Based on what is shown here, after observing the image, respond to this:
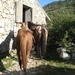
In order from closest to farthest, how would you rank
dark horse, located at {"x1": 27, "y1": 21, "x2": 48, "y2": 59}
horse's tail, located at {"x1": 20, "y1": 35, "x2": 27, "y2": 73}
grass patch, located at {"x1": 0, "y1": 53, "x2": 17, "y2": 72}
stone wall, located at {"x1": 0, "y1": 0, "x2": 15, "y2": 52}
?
horse's tail, located at {"x1": 20, "y1": 35, "x2": 27, "y2": 73}, grass patch, located at {"x1": 0, "y1": 53, "x2": 17, "y2": 72}, dark horse, located at {"x1": 27, "y1": 21, "x2": 48, "y2": 59}, stone wall, located at {"x1": 0, "y1": 0, "x2": 15, "y2": 52}

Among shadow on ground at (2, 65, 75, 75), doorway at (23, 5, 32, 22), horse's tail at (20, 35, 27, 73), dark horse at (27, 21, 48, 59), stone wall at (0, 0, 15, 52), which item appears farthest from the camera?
doorway at (23, 5, 32, 22)

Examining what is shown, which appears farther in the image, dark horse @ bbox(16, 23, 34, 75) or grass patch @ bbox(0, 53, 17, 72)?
grass patch @ bbox(0, 53, 17, 72)

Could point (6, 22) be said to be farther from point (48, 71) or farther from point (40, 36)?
point (48, 71)

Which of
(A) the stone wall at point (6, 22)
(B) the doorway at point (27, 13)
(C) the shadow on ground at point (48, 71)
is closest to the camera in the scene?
(C) the shadow on ground at point (48, 71)

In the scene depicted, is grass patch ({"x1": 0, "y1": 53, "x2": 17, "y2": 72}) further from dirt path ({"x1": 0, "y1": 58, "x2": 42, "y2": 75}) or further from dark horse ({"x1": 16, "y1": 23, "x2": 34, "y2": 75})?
dark horse ({"x1": 16, "y1": 23, "x2": 34, "y2": 75})

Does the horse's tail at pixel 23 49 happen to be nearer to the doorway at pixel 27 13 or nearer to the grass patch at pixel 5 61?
the grass patch at pixel 5 61

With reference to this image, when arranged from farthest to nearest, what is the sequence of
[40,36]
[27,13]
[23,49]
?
[27,13] < [40,36] < [23,49]

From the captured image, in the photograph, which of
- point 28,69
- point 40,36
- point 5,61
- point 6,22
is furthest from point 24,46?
point 6,22

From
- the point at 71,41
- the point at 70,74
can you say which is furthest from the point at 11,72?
the point at 71,41

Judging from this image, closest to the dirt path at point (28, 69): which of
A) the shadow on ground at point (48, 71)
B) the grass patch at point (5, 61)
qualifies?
the shadow on ground at point (48, 71)

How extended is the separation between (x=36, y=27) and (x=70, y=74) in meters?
2.75

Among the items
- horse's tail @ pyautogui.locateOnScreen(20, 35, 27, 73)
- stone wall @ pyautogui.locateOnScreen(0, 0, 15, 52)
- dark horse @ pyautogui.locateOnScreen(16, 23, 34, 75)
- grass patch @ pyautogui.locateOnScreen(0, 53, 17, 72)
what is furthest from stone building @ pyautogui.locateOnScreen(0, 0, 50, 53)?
horse's tail @ pyautogui.locateOnScreen(20, 35, 27, 73)

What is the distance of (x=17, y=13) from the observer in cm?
1234

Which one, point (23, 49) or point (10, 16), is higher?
point (10, 16)
